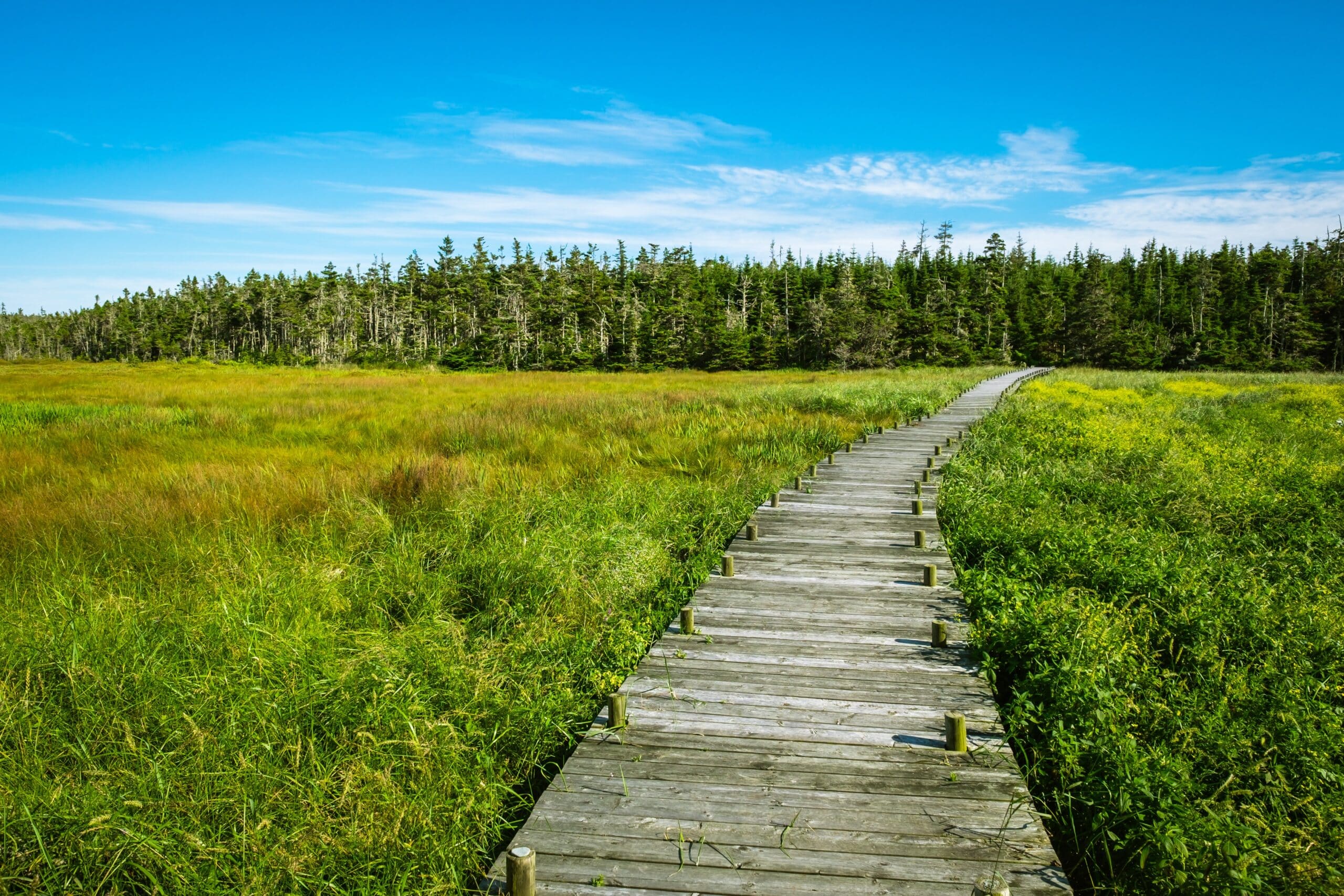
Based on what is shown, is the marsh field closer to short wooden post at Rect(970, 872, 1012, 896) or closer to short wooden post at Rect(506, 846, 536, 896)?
short wooden post at Rect(506, 846, 536, 896)

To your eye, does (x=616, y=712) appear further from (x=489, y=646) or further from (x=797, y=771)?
(x=489, y=646)

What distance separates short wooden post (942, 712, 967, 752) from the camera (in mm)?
3299

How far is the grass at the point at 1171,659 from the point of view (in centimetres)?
285

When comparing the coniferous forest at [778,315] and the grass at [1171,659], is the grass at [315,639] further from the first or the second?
the coniferous forest at [778,315]

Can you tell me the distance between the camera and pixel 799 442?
1287cm

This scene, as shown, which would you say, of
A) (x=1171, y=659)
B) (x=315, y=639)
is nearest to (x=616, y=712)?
(x=315, y=639)

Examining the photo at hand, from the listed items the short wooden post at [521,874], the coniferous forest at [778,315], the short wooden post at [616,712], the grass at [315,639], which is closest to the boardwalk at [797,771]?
the short wooden post at [616,712]

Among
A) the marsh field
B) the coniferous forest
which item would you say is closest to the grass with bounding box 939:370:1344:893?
the marsh field

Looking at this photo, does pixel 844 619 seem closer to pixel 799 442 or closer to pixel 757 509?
pixel 757 509

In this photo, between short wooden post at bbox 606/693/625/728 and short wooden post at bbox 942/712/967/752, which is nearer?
short wooden post at bbox 942/712/967/752

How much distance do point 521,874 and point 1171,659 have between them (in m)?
4.39

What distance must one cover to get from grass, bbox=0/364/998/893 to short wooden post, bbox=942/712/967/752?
76.3 inches

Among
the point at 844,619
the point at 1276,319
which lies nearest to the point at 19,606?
the point at 844,619

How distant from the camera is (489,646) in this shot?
4.62 m
